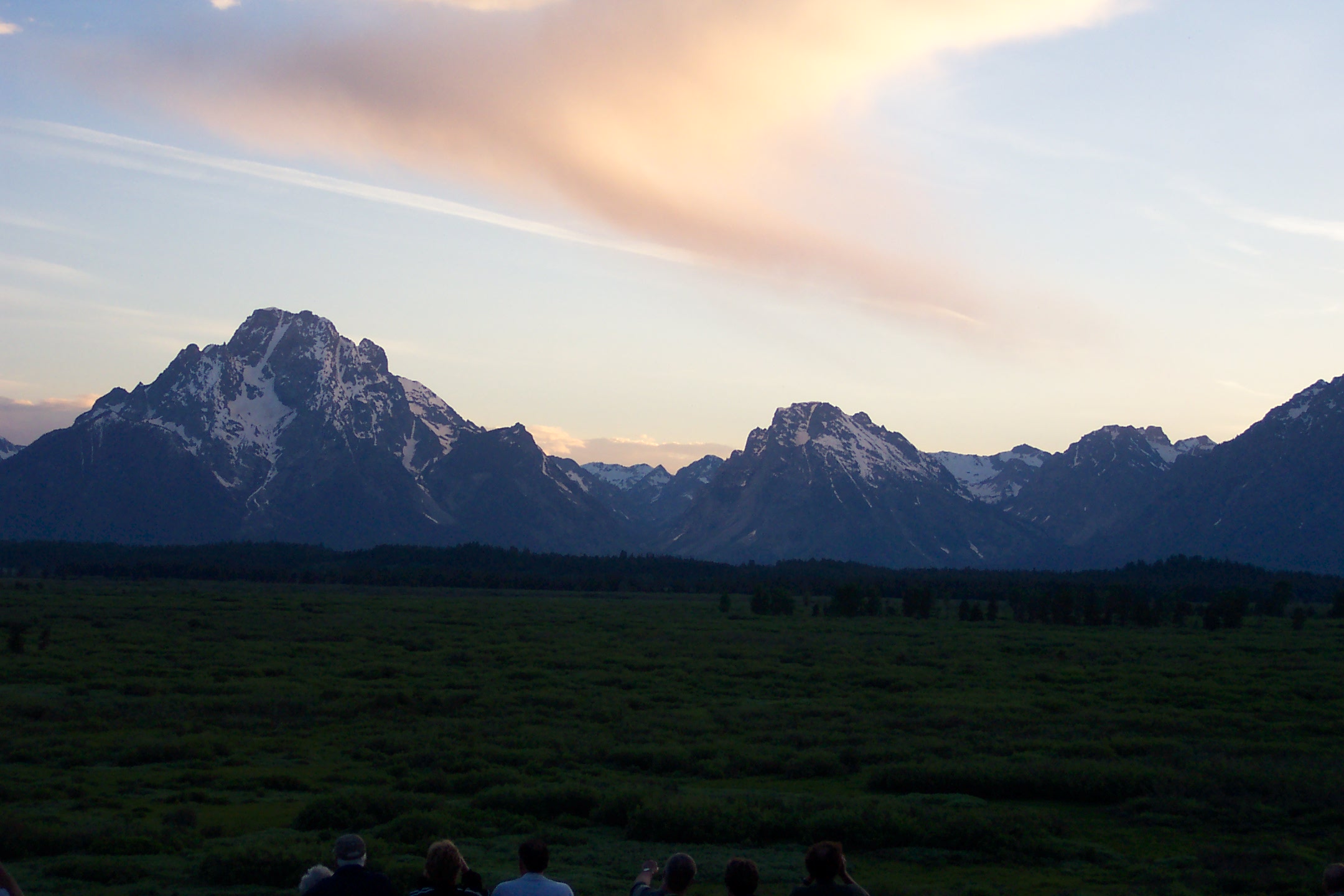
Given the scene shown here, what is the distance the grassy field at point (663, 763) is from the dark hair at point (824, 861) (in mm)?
10644

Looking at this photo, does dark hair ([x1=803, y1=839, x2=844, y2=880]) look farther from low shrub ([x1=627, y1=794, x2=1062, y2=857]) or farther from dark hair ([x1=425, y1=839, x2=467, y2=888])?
low shrub ([x1=627, y1=794, x2=1062, y2=857])

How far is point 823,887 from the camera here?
32.9 feet

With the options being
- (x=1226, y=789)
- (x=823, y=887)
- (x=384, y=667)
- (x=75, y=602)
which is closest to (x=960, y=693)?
(x=1226, y=789)

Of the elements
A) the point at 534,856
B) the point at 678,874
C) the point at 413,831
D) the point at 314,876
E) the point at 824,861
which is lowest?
the point at 413,831

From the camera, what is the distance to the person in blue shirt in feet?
34.2

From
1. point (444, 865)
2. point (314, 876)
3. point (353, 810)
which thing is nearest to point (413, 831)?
point (353, 810)

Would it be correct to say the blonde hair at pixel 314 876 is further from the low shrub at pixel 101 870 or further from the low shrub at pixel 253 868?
the low shrub at pixel 101 870

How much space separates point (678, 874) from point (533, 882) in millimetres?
1413

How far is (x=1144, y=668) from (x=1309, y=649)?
23705 mm

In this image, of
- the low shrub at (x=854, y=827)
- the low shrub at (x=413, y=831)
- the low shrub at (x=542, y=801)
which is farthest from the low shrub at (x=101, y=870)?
the low shrub at (x=854, y=827)

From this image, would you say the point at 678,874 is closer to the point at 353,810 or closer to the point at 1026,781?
the point at 353,810

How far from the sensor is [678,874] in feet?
33.2

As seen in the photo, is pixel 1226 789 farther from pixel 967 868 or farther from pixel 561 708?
pixel 561 708

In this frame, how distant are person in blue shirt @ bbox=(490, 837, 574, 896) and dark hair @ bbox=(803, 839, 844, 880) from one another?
2197mm
